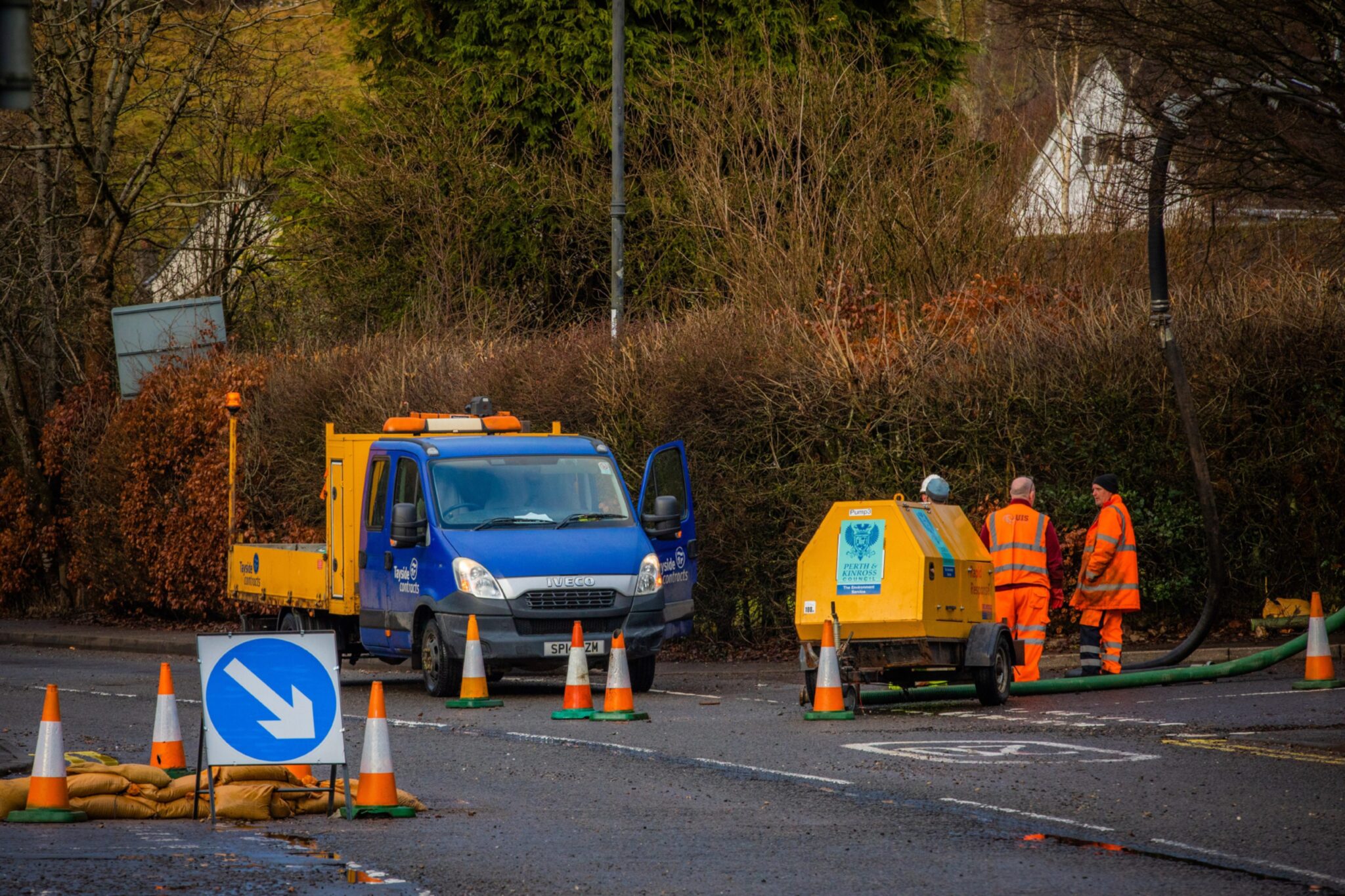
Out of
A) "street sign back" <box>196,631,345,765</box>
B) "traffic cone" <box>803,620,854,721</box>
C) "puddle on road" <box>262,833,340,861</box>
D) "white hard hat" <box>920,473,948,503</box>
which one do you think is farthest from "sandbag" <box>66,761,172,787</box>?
"white hard hat" <box>920,473,948,503</box>

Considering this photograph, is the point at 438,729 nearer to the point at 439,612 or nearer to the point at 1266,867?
the point at 439,612

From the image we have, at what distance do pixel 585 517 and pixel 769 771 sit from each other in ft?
20.2

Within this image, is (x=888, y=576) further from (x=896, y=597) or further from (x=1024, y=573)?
(x=1024, y=573)

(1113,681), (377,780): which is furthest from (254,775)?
(1113,681)

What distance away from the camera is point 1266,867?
779 centimetres

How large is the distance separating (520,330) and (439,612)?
13.5 m

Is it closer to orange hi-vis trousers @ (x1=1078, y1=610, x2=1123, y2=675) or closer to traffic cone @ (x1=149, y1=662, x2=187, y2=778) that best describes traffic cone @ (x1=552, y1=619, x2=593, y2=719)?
traffic cone @ (x1=149, y1=662, x2=187, y2=778)

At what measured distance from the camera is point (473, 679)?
1494cm

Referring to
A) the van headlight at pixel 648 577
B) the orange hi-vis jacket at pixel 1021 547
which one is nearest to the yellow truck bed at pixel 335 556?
the van headlight at pixel 648 577

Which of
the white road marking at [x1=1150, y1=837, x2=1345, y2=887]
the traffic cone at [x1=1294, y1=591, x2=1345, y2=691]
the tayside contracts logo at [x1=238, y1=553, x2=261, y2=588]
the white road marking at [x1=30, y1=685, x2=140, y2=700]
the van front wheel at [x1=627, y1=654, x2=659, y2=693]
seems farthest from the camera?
the tayside contracts logo at [x1=238, y1=553, x2=261, y2=588]

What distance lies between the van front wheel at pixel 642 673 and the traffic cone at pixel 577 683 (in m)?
2.16

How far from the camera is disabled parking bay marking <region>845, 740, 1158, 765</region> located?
438 inches

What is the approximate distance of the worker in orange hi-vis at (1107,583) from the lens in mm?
15773

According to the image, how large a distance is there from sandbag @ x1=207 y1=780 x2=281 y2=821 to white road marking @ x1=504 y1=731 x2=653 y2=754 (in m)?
3.07
